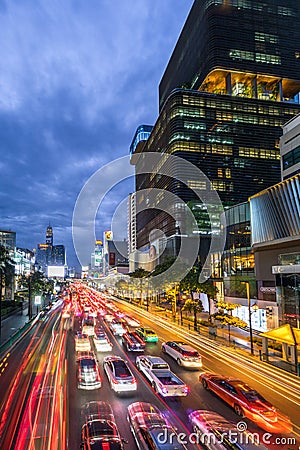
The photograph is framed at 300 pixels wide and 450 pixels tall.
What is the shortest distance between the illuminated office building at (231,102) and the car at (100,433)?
9445 cm

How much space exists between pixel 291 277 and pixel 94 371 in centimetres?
2006

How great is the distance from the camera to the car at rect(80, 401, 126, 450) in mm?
12070

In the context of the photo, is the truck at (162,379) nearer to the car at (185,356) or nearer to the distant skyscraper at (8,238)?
the car at (185,356)

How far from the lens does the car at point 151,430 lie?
1197 centimetres

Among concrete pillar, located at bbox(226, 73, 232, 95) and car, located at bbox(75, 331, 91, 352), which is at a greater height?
concrete pillar, located at bbox(226, 73, 232, 95)

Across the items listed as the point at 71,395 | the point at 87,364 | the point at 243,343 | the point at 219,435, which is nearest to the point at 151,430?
the point at 219,435

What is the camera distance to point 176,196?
111312mm

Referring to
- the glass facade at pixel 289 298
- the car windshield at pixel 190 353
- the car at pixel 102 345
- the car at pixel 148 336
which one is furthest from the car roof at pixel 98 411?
the glass facade at pixel 289 298

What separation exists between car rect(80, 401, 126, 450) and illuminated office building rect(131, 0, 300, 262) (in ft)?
310

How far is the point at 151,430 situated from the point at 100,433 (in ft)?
6.08

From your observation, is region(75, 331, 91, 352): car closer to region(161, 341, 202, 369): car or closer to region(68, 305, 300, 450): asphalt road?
region(68, 305, 300, 450): asphalt road

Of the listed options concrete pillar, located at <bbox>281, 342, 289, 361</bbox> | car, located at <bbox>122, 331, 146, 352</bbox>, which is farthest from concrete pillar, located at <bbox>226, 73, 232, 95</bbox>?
concrete pillar, located at <bbox>281, 342, 289, 361</bbox>

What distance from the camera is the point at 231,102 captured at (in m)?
123

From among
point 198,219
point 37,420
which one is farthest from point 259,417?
point 198,219
